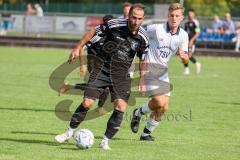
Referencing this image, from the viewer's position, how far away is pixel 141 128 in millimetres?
12602

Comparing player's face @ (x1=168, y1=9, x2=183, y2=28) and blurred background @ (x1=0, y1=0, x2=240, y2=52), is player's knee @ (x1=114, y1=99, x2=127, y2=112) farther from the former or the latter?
blurred background @ (x1=0, y1=0, x2=240, y2=52)

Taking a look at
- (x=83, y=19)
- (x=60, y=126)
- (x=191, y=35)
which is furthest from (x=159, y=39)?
(x=83, y=19)

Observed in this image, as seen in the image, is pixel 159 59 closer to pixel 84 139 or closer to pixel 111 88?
pixel 111 88

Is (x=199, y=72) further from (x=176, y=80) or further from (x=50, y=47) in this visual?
(x=50, y=47)

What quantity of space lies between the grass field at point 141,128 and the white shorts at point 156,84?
2.59 feet

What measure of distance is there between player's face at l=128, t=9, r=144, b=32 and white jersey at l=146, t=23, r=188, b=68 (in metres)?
1.26

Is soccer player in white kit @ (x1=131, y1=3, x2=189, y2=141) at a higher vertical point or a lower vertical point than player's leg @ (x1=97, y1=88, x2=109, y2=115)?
higher

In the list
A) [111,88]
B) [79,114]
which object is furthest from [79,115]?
[111,88]

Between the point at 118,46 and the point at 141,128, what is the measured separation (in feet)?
10.1

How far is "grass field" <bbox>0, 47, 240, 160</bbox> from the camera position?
371 inches

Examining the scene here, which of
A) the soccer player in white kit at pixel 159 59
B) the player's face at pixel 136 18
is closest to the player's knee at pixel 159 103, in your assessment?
the soccer player in white kit at pixel 159 59

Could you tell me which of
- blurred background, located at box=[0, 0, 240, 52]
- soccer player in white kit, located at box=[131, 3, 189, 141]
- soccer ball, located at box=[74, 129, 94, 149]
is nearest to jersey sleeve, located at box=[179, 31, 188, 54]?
soccer player in white kit, located at box=[131, 3, 189, 141]

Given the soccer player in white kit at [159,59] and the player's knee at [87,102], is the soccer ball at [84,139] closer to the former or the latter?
the player's knee at [87,102]

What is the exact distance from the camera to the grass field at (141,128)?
9422mm
